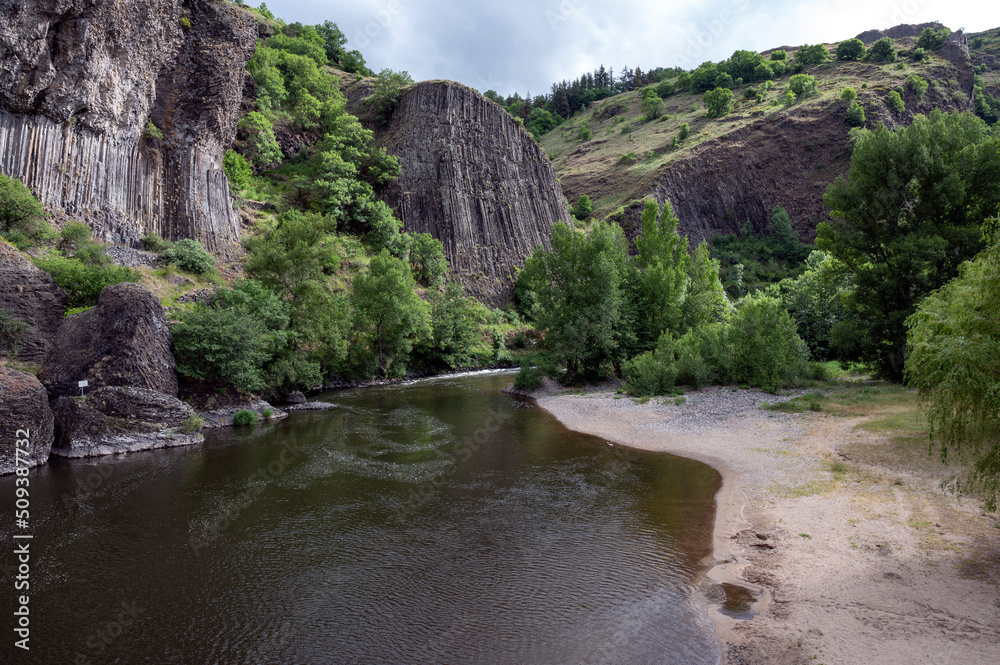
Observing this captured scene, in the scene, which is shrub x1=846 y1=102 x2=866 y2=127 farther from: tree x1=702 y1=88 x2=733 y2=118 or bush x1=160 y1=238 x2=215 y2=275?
bush x1=160 y1=238 x2=215 y2=275

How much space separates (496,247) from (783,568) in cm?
5410

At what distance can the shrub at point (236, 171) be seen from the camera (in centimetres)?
4369

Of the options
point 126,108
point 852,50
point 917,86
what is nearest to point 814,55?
point 852,50

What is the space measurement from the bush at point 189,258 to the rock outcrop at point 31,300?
9367 mm

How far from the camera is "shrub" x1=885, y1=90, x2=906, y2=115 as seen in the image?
74.4 meters

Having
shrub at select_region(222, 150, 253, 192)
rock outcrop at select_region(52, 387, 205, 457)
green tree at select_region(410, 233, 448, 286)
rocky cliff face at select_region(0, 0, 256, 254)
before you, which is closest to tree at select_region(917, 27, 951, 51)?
green tree at select_region(410, 233, 448, 286)

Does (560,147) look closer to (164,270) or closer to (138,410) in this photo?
(164,270)

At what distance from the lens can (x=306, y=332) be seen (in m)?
29.0

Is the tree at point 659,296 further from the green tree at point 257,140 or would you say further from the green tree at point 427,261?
the green tree at point 257,140

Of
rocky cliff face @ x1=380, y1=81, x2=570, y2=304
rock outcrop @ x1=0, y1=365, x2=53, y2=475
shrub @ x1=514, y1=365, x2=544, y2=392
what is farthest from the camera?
rocky cliff face @ x1=380, y1=81, x2=570, y2=304

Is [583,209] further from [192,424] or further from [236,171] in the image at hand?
[192,424]

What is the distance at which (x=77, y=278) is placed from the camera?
22.3m

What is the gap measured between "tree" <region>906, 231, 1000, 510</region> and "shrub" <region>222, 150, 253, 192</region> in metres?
48.1

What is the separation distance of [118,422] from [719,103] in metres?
98.0
